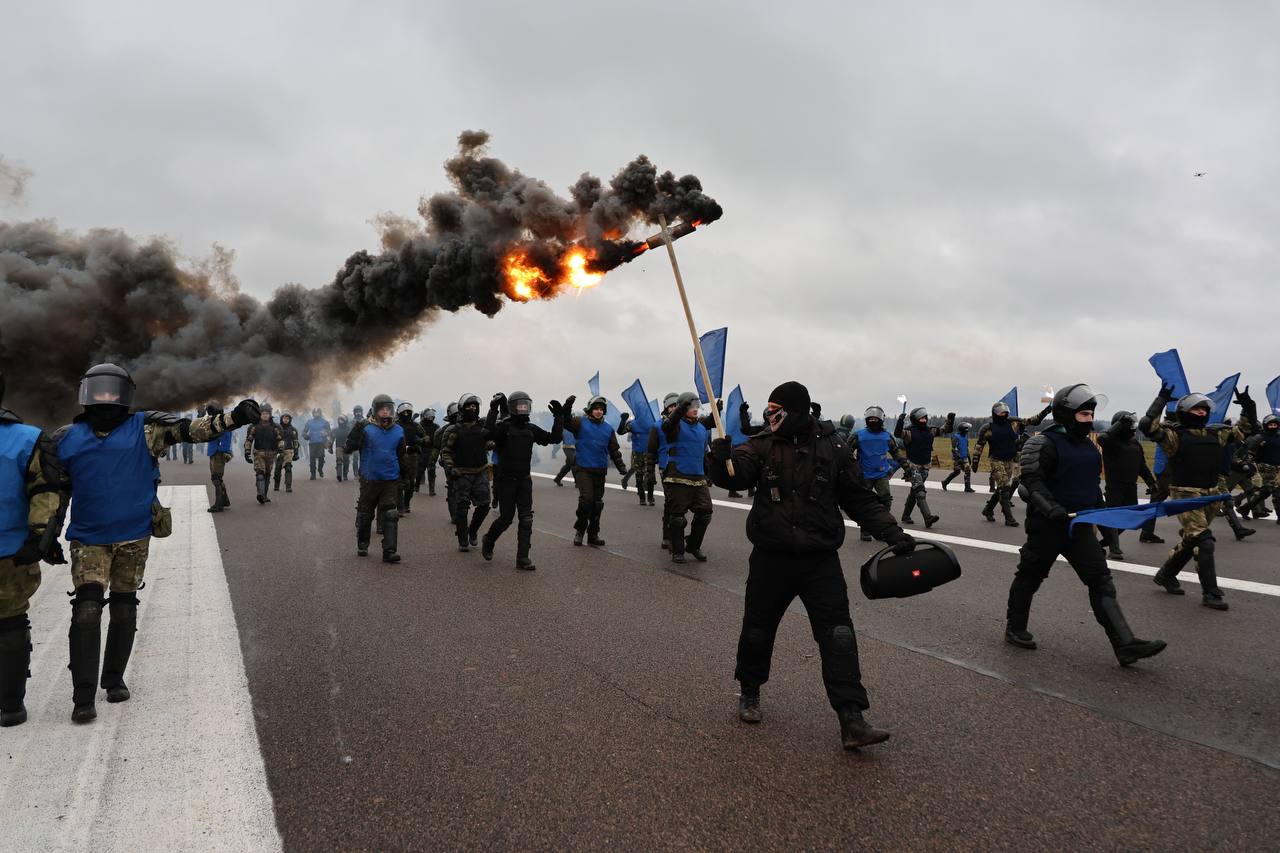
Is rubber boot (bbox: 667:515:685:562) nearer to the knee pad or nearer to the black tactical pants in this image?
the black tactical pants

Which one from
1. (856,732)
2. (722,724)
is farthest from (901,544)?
(722,724)

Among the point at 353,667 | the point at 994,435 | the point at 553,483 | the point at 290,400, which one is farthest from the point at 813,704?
the point at 553,483

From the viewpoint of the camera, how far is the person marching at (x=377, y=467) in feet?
28.3

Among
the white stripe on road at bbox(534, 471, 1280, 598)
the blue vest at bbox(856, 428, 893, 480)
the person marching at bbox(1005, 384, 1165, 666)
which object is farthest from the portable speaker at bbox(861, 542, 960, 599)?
the blue vest at bbox(856, 428, 893, 480)

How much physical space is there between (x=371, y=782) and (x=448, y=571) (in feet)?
15.9

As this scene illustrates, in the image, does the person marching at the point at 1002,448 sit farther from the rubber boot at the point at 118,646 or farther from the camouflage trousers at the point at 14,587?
the camouflage trousers at the point at 14,587

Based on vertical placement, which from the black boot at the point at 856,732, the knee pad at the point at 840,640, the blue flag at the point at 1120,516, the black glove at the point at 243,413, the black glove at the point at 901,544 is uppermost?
the black glove at the point at 243,413

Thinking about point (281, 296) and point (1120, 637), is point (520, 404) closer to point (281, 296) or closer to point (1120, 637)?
point (1120, 637)

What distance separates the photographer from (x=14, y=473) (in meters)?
3.67

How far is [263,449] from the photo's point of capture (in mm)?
14656

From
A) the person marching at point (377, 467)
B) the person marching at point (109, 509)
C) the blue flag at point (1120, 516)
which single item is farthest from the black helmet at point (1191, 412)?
the person marching at point (377, 467)

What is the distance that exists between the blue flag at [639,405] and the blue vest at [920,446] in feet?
16.6

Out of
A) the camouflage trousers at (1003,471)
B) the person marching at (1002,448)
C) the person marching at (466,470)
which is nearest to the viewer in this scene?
the person marching at (466,470)

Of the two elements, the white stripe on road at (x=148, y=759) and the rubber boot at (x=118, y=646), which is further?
the rubber boot at (x=118, y=646)
